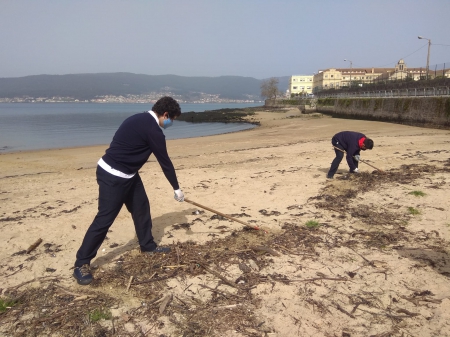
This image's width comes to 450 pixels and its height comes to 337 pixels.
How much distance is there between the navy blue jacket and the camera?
26.2 feet

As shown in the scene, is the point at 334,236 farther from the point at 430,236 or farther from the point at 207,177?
the point at 207,177

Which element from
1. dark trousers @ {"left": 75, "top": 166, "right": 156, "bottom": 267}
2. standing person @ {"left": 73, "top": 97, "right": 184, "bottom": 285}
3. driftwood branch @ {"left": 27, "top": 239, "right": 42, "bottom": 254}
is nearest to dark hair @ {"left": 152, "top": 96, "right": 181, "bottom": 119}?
standing person @ {"left": 73, "top": 97, "right": 184, "bottom": 285}

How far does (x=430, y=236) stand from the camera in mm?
4707

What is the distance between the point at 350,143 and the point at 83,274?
6423mm

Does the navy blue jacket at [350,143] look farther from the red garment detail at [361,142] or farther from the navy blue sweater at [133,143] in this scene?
the navy blue sweater at [133,143]

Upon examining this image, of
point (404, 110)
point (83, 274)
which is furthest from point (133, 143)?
point (404, 110)

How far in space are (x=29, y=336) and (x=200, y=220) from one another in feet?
10.2

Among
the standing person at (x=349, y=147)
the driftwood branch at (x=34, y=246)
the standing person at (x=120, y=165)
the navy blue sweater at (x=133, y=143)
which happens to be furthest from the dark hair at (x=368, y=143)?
the driftwood branch at (x=34, y=246)

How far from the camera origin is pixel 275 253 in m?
4.33

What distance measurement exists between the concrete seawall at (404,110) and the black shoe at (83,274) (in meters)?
20.0

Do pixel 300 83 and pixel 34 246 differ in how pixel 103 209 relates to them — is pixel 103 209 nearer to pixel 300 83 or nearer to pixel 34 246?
pixel 34 246

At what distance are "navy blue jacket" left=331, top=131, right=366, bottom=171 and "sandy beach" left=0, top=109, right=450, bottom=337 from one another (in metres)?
0.48

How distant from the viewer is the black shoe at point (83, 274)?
3711 mm

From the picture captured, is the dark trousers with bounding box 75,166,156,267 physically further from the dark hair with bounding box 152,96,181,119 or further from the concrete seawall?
the concrete seawall
